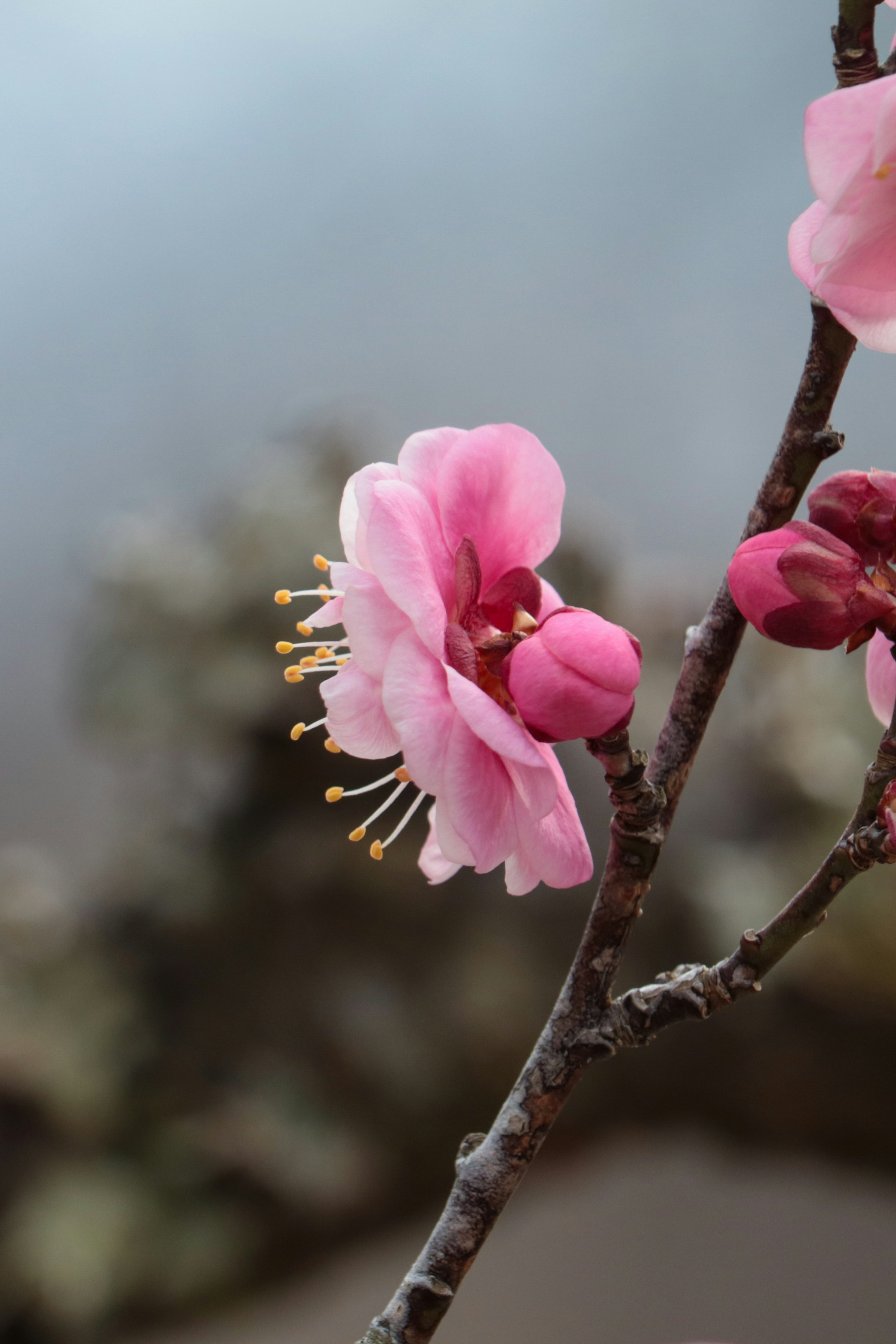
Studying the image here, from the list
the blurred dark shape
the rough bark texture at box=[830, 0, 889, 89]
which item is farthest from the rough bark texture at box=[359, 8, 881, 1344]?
the blurred dark shape

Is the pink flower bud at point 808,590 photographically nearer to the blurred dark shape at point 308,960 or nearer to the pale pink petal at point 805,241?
the pale pink petal at point 805,241

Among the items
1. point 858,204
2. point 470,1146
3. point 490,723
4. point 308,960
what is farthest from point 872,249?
point 308,960

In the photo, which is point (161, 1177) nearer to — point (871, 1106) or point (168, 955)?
point (168, 955)

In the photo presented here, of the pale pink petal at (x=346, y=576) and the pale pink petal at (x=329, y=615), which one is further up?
the pale pink petal at (x=346, y=576)

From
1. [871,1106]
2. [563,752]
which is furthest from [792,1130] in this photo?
[563,752]

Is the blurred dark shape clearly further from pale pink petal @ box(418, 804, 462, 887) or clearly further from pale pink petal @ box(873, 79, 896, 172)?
pale pink petal @ box(873, 79, 896, 172)

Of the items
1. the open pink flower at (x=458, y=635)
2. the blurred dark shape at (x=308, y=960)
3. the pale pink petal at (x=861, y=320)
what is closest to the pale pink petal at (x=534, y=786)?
the open pink flower at (x=458, y=635)

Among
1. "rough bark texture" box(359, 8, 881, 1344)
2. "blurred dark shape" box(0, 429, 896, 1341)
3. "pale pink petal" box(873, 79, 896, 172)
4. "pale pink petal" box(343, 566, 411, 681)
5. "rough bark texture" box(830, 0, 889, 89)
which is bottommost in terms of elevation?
"blurred dark shape" box(0, 429, 896, 1341)
